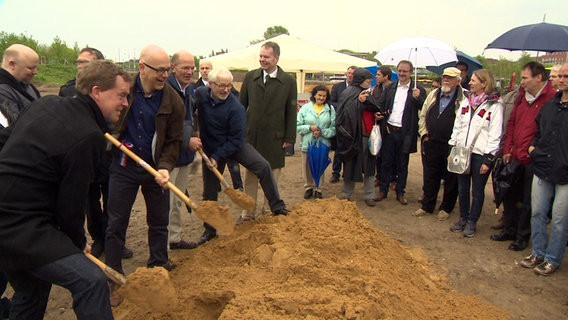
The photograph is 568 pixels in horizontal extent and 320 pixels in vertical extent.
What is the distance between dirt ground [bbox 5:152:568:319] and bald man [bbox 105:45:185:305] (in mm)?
727

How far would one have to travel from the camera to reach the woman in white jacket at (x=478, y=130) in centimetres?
498

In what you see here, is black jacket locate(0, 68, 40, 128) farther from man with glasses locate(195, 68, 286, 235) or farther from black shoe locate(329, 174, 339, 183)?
black shoe locate(329, 174, 339, 183)

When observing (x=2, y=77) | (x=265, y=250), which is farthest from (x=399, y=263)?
(x=2, y=77)

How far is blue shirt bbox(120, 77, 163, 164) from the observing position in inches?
139

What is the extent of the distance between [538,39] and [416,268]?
4.17 m

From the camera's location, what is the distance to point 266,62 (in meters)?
5.11

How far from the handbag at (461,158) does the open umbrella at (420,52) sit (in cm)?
253

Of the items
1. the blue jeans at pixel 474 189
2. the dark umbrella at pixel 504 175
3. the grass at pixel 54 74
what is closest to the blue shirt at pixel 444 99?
the blue jeans at pixel 474 189

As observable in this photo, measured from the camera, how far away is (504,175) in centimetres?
485

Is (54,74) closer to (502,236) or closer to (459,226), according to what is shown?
(459,226)

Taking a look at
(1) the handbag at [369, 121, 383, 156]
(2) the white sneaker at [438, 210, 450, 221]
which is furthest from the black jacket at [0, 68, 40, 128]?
(2) the white sneaker at [438, 210, 450, 221]

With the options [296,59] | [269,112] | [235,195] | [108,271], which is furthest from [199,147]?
[296,59]

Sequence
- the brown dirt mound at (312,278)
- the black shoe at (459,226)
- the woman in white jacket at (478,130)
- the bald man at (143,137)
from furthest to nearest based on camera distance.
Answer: the black shoe at (459,226)
the woman in white jacket at (478,130)
the bald man at (143,137)
the brown dirt mound at (312,278)

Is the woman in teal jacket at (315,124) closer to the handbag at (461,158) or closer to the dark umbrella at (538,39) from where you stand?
the handbag at (461,158)
